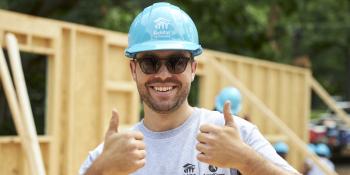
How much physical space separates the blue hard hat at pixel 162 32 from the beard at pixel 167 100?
14cm

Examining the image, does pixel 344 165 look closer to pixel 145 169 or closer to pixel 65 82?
pixel 65 82

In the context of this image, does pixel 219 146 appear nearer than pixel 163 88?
Yes

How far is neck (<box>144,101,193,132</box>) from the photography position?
2.88 meters

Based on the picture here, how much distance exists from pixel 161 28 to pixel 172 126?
0.41 meters

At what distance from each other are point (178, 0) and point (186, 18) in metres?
12.6

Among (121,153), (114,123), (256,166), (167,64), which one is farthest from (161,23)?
(256,166)

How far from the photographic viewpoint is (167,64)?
2.85 metres

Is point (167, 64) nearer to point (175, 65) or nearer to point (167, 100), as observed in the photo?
point (175, 65)

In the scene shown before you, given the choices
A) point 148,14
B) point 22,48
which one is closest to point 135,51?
point 148,14

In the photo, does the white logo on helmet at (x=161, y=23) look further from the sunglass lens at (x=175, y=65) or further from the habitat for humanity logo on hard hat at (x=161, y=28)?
the sunglass lens at (x=175, y=65)

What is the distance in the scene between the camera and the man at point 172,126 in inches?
101

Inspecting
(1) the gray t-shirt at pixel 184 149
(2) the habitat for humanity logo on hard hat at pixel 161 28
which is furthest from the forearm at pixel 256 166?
(2) the habitat for humanity logo on hard hat at pixel 161 28

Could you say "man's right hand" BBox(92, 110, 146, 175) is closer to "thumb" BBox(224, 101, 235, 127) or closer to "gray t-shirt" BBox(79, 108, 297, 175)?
"gray t-shirt" BBox(79, 108, 297, 175)

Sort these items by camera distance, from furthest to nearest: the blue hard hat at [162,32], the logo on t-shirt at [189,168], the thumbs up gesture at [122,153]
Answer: the blue hard hat at [162,32]
the logo on t-shirt at [189,168]
the thumbs up gesture at [122,153]
